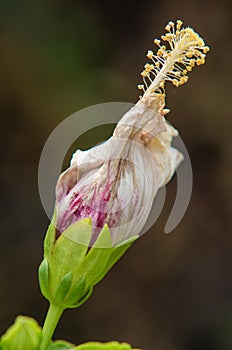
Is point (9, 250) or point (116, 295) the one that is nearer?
point (9, 250)

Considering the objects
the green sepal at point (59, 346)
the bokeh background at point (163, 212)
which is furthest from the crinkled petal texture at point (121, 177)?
the bokeh background at point (163, 212)

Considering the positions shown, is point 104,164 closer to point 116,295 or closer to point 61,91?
point 61,91

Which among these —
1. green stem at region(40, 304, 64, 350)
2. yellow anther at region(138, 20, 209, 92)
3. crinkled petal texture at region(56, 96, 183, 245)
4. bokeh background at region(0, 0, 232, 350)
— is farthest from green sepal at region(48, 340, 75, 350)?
bokeh background at region(0, 0, 232, 350)

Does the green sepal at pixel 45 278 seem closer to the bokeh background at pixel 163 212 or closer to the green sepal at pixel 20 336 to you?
the green sepal at pixel 20 336

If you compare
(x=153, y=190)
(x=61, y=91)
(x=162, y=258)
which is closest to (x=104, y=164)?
(x=153, y=190)

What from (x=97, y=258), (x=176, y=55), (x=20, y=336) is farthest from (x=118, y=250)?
(x=176, y=55)
